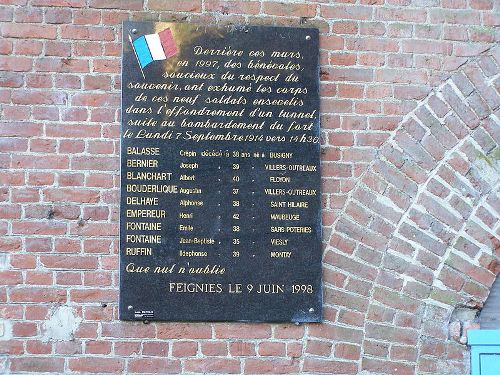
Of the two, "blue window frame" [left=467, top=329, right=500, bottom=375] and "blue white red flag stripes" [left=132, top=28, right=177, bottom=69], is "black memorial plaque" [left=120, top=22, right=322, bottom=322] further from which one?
"blue window frame" [left=467, top=329, right=500, bottom=375]

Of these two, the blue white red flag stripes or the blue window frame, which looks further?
the blue white red flag stripes

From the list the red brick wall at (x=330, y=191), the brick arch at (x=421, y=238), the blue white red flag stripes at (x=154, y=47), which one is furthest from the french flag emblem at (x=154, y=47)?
the brick arch at (x=421, y=238)

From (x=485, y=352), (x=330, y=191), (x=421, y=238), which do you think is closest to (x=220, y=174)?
(x=330, y=191)

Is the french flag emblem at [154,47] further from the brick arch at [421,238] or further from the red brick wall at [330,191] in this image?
the brick arch at [421,238]

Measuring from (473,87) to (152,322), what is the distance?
2.02 metres

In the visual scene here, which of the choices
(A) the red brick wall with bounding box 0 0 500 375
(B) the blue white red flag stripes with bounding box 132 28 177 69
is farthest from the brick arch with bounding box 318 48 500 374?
(B) the blue white red flag stripes with bounding box 132 28 177 69

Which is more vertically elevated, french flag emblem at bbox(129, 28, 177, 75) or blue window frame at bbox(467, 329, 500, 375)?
french flag emblem at bbox(129, 28, 177, 75)

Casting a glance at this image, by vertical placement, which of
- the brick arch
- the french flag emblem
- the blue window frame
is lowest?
the blue window frame

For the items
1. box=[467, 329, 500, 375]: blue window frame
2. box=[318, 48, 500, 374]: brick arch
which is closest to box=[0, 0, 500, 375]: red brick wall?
box=[318, 48, 500, 374]: brick arch

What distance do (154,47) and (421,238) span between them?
1.64m

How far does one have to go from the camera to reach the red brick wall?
3.82m

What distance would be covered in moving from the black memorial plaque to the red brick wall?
80 mm

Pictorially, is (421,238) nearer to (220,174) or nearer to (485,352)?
(485,352)

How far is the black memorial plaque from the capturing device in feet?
12.7
